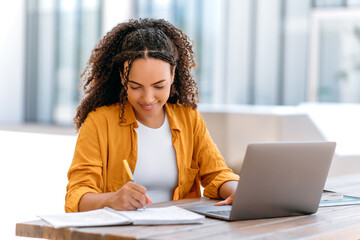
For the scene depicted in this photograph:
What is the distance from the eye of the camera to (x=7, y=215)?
3.62 m

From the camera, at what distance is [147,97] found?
1716 millimetres

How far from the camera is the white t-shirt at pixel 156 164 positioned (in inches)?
73.2

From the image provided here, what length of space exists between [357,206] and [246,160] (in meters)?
0.50

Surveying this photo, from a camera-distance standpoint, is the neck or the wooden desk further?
the neck

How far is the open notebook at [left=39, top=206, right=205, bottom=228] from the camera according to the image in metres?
1.29

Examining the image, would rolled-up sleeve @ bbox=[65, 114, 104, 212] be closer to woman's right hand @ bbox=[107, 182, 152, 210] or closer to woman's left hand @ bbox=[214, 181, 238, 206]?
woman's right hand @ bbox=[107, 182, 152, 210]

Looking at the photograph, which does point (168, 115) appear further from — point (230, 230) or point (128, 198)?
point (230, 230)

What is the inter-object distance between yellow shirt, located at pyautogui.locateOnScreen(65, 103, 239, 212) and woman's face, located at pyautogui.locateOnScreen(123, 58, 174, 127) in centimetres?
11

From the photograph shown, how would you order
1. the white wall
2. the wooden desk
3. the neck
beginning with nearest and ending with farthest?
the wooden desk
the neck
the white wall

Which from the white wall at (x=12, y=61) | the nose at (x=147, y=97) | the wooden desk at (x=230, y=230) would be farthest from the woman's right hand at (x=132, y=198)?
the white wall at (x=12, y=61)

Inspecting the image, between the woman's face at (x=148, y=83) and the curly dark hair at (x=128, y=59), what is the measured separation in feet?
0.07

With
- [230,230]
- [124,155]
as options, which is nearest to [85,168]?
[124,155]

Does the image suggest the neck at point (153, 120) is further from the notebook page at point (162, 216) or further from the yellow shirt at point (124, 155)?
the notebook page at point (162, 216)

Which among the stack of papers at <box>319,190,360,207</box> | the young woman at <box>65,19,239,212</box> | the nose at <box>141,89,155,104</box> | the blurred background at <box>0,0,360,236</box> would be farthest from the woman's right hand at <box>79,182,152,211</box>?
the blurred background at <box>0,0,360,236</box>
